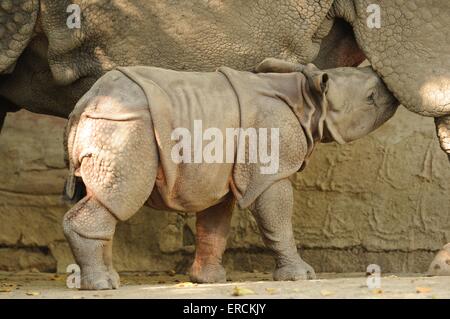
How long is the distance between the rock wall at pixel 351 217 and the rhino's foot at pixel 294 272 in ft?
5.32

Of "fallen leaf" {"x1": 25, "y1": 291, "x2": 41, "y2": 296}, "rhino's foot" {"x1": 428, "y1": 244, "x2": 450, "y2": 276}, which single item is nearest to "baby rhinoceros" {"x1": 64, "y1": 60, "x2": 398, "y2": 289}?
"fallen leaf" {"x1": 25, "y1": 291, "x2": 41, "y2": 296}

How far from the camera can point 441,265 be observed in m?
7.60

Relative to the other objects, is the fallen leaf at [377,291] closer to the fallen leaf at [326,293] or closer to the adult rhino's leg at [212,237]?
the fallen leaf at [326,293]

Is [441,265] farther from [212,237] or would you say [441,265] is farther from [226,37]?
[226,37]

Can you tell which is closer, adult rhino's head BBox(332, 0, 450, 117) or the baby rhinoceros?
the baby rhinoceros

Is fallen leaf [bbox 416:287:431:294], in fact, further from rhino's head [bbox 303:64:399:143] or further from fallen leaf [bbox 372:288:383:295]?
rhino's head [bbox 303:64:399:143]

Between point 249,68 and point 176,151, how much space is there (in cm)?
106

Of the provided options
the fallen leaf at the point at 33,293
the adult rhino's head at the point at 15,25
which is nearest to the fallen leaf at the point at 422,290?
the fallen leaf at the point at 33,293

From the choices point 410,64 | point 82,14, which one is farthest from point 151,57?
point 410,64

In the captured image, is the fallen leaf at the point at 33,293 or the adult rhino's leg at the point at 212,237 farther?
the adult rhino's leg at the point at 212,237

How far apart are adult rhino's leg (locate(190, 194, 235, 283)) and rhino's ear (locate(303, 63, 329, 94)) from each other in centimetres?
88

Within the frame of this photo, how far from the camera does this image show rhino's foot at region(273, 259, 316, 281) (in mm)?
7352

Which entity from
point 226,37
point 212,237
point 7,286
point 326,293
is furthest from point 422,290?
point 7,286

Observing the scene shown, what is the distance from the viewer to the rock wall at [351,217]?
905 centimetres
